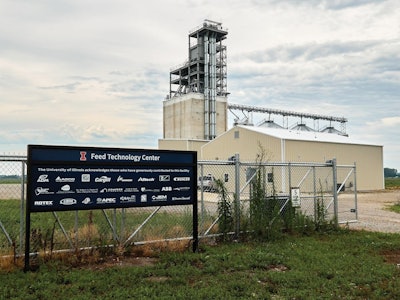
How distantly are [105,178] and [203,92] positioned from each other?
4454 centimetres

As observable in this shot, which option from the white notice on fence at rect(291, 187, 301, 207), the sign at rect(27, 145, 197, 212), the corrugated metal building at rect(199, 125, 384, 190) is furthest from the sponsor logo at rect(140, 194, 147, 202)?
the corrugated metal building at rect(199, 125, 384, 190)

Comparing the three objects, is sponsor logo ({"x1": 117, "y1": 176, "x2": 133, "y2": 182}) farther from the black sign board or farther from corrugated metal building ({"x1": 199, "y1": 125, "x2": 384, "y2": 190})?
corrugated metal building ({"x1": 199, "y1": 125, "x2": 384, "y2": 190})

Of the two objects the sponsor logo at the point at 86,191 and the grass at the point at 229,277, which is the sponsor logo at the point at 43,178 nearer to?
the sponsor logo at the point at 86,191

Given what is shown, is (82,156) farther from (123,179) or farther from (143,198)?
(143,198)

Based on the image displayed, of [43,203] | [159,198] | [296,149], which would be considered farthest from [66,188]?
[296,149]

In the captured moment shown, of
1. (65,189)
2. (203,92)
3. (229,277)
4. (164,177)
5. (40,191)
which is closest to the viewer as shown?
(229,277)

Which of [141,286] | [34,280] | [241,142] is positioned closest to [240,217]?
[141,286]

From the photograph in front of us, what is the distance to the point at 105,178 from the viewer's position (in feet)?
26.5

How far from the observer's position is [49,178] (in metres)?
7.41

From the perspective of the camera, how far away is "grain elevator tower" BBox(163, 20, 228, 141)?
50.9 m

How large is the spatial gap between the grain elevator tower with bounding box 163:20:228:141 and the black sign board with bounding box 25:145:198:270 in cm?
4133

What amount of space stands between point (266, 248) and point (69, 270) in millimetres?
4446

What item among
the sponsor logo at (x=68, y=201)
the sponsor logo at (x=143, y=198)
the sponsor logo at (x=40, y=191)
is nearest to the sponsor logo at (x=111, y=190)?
the sponsor logo at (x=143, y=198)

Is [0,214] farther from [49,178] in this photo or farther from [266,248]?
[266,248]
